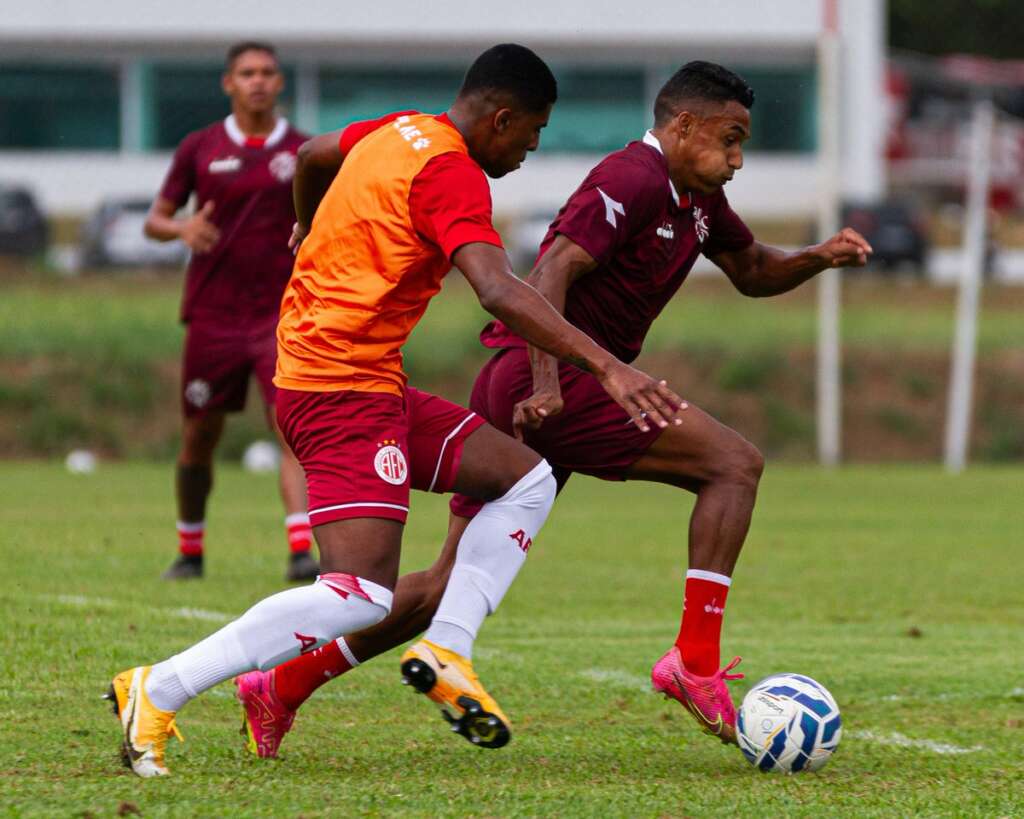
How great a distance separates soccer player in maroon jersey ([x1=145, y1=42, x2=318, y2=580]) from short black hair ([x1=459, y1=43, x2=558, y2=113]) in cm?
442

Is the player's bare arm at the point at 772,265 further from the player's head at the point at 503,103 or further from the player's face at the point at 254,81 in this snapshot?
the player's face at the point at 254,81

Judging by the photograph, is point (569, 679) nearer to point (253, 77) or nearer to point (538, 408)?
point (538, 408)

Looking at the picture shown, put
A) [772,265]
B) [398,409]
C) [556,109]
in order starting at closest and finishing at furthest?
[398,409]
[772,265]
[556,109]

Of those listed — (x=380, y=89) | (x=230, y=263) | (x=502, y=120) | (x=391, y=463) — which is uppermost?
(x=502, y=120)

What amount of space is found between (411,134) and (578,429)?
3.80 ft

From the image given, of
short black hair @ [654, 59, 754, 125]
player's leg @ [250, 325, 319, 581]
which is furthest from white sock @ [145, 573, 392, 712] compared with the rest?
player's leg @ [250, 325, 319, 581]

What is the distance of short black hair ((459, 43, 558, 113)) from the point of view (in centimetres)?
534

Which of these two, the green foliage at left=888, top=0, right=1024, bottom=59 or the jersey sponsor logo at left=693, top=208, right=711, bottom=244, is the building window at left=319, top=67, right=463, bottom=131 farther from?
the jersey sponsor logo at left=693, top=208, right=711, bottom=244

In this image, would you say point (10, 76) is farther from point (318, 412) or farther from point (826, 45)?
point (318, 412)

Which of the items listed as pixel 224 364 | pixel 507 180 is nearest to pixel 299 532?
pixel 224 364

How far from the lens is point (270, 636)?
5.02 metres

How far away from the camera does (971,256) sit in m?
22.1

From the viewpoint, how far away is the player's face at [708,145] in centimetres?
597

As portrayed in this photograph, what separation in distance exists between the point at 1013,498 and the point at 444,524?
19.9 ft
